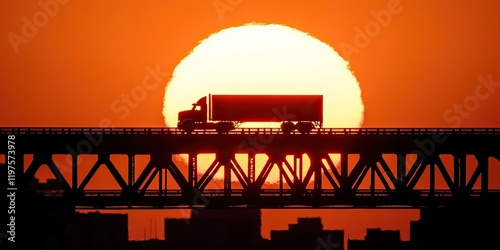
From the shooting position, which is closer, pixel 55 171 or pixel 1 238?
pixel 55 171

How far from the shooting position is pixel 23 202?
13975cm

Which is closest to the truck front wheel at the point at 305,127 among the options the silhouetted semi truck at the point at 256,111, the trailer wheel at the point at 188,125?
the silhouetted semi truck at the point at 256,111

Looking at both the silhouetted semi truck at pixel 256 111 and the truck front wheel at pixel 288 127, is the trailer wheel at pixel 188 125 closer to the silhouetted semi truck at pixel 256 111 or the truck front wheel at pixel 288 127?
the silhouetted semi truck at pixel 256 111

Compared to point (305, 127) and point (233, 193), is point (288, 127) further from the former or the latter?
point (233, 193)

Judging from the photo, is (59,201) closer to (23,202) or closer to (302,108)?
(23,202)

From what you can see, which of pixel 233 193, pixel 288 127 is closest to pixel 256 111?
pixel 288 127

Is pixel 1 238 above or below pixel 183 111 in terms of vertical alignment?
below

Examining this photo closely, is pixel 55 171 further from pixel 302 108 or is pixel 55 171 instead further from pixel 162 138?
pixel 302 108

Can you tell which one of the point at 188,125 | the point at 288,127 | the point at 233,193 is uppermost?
the point at 188,125

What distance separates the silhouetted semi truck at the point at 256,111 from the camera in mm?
147375

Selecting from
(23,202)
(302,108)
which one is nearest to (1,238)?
(23,202)

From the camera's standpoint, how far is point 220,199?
5438 inches

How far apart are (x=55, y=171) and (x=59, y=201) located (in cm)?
412

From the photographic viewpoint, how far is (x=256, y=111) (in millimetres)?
148750
